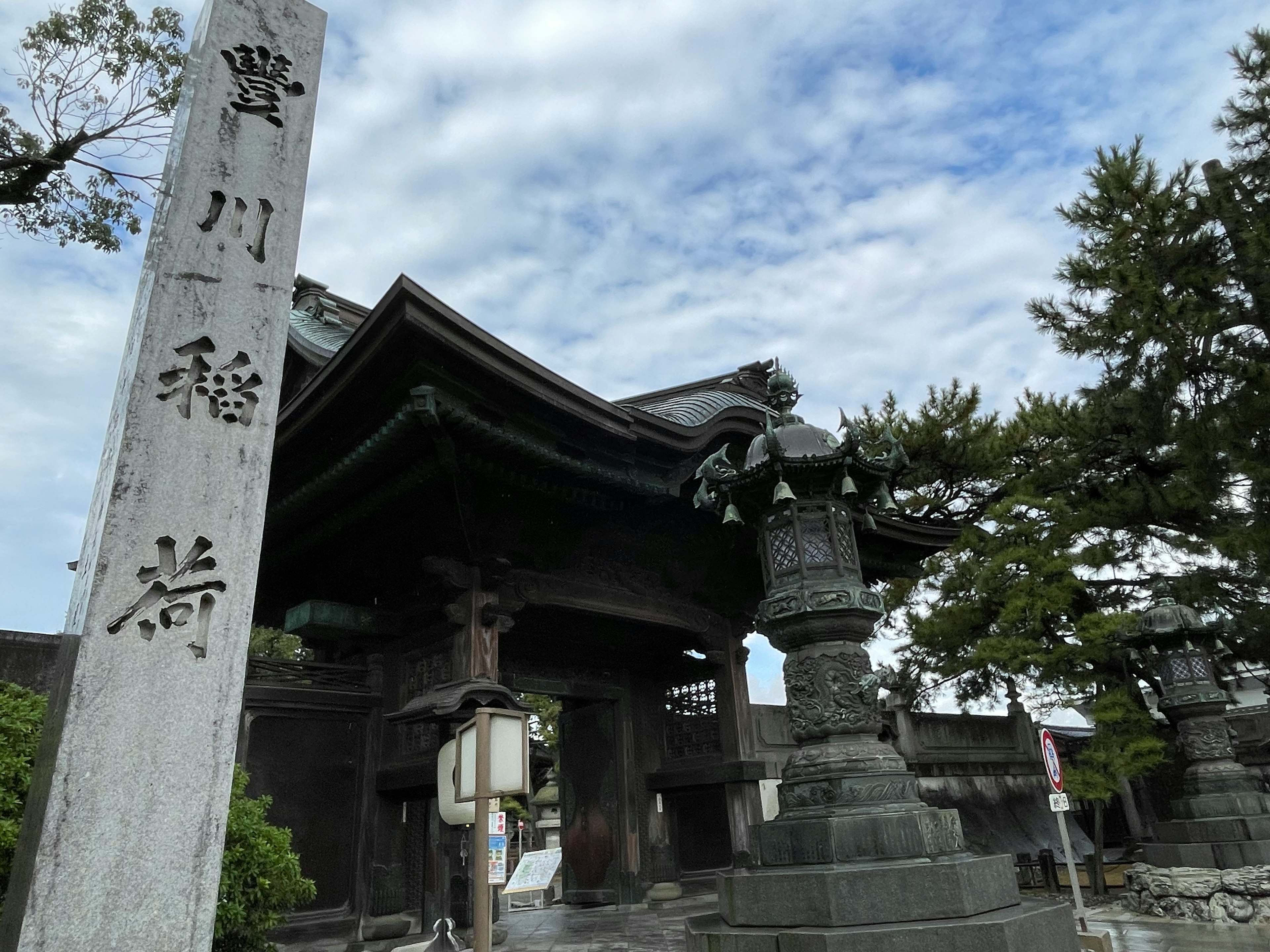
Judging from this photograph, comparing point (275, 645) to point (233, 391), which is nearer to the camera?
point (233, 391)

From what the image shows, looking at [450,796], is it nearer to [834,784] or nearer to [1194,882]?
[834,784]

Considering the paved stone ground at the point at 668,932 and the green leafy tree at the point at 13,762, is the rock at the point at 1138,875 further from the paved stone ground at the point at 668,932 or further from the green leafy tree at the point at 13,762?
the green leafy tree at the point at 13,762

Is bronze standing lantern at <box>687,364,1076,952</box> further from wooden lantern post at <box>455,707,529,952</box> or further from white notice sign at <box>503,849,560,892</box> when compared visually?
white notice sign at <box>503,849,560,892</box>

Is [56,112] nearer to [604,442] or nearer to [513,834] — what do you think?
[604,442]

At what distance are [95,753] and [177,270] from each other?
220 centimetres

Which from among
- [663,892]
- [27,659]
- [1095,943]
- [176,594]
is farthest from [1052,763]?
[27,659]

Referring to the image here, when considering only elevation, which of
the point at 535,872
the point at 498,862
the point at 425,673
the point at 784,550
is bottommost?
the point at 535,872

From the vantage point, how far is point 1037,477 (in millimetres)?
16875

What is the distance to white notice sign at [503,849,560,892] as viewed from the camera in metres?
11.7

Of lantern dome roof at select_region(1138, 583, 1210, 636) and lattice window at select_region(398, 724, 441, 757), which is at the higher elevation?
lantern dome roof at select_region(1138, 583, 1210, 636)

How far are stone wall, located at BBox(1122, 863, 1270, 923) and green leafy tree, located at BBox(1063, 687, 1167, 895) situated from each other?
5.31ft

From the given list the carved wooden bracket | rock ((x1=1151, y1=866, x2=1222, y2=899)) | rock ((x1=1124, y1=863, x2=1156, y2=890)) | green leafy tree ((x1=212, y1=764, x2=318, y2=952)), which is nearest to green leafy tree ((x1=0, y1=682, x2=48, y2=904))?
green leafy tree ((x1=212, y1=764, x2=318, y2=952))

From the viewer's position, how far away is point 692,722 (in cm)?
1209

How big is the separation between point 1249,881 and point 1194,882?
608mm
